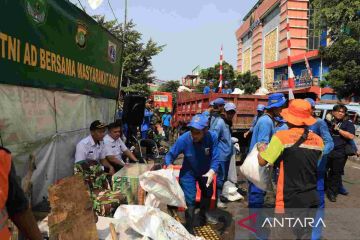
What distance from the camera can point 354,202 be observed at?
7270mm

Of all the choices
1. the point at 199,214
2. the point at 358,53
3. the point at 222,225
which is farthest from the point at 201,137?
the point at 358,53

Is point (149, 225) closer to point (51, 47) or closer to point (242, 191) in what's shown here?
point (51, 47)

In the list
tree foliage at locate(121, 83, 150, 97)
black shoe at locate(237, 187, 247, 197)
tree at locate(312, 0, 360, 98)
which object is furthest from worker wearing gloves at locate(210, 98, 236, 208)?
tree foliage at locate(121, 83, 150, 97)

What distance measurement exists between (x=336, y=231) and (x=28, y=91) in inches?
167

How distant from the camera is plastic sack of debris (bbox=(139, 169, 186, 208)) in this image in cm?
450

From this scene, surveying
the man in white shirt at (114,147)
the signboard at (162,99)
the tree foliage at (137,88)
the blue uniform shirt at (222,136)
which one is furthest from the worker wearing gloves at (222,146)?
the signboard at (162,99)

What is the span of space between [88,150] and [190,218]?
87.5 inches

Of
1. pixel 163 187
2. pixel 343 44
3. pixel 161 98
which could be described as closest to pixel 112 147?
pixel 163 187

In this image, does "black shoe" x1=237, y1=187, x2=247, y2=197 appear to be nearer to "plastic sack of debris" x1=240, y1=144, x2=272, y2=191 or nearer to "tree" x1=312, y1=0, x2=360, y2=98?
"plastic sack of debris" x1=240, y1=144, x2=272, y2=191

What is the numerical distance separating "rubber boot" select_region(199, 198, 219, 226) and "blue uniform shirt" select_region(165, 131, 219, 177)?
46 centimetres

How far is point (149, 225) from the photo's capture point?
4.05m

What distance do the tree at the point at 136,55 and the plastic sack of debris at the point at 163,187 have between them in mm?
21424

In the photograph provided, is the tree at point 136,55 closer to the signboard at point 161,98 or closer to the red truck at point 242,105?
the signboard at point 161,98

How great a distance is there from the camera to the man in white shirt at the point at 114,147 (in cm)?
699
